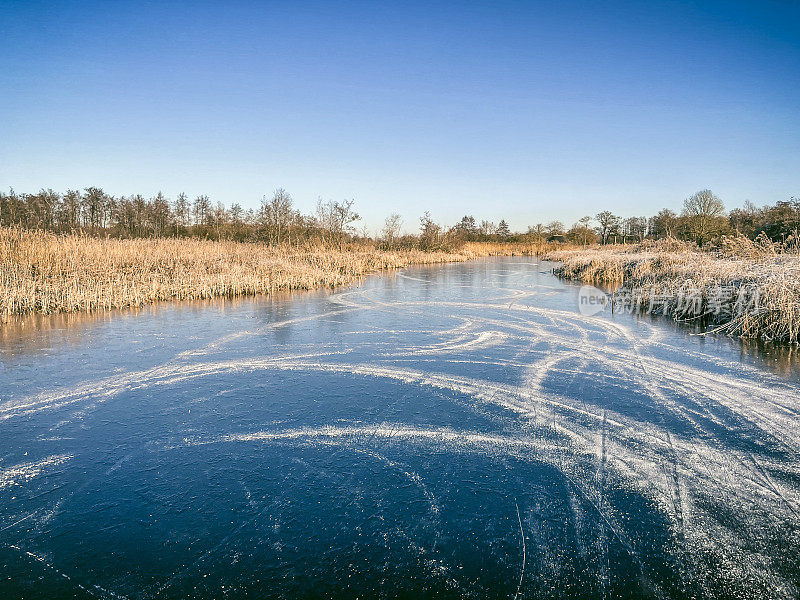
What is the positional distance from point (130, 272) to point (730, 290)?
14954 millimetres

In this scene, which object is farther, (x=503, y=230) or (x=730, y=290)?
(x=503, y=230)

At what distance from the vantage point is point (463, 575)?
2350mm

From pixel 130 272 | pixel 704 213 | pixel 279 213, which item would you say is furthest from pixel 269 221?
pixel 704 213

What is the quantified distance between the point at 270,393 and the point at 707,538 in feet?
13.1

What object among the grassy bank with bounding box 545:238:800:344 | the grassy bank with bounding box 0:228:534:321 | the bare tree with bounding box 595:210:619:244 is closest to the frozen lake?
the grassy bank with bounding box 545:238:800:344

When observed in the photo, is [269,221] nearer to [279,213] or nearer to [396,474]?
[279,213]

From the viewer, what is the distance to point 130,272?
42.9ft

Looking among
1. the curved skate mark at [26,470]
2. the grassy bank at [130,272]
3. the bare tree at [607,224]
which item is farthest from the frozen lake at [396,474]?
the bare tree at [607,224]

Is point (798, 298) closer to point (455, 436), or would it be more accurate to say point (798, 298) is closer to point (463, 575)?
point (455, 436)

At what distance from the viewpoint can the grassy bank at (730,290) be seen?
25.9 feet

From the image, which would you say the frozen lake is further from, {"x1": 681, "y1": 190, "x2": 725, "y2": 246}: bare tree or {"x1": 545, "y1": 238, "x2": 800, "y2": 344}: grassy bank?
{"x1": 681, "y1": 190, "x2": 725, "y2": 246}: bare tree

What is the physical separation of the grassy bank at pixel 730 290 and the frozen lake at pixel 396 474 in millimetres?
1557

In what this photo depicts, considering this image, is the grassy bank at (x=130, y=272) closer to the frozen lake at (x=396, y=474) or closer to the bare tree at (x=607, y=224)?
the frozen lake at (x=396, y=474)

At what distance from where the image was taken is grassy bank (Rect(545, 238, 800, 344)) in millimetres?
7887
